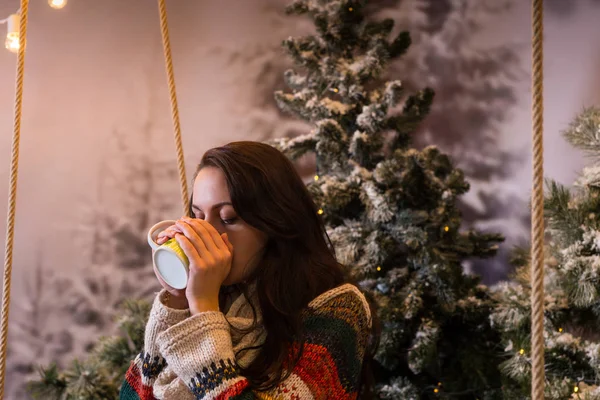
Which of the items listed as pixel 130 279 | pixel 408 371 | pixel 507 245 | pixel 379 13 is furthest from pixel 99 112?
pixel 507 245

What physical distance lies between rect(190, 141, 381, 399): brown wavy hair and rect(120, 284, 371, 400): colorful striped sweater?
0.02 meters

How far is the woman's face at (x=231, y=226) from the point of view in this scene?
38.7 inches

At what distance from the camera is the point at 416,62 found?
234 cm

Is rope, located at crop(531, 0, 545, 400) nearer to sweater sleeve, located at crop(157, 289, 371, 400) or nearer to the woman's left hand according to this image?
sweater sleeve, located at crop(157, 289, 371, 400)

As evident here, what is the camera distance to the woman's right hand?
3.15ft

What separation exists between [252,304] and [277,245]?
0.11 m

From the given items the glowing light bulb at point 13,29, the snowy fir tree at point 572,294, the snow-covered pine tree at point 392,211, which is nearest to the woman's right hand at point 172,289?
the snow-covered pine tree at point 392,211

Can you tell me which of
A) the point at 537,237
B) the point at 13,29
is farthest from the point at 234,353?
the point at 13,29

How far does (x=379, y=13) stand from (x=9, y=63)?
1.41 m

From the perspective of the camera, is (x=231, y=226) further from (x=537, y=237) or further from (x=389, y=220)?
(x=389, y=220)

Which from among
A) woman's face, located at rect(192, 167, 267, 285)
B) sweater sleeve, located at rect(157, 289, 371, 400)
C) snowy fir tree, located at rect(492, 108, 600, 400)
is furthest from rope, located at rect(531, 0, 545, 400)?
snowy fir tree, located at rect(492, 108, 600, 400)

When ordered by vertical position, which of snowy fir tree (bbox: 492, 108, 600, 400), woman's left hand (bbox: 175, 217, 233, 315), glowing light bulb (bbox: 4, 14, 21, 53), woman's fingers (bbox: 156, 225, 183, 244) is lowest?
snowy fir tree (bbox: 492, 108, 600, 400)

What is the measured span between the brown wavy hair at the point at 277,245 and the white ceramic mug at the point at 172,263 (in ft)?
0.38

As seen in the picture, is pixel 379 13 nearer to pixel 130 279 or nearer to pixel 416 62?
pixel 416 62
